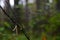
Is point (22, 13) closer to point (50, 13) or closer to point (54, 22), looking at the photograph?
point (50, 13)

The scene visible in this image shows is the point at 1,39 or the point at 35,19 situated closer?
the point at 1,39

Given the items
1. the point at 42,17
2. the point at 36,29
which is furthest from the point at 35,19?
the point at 36,29

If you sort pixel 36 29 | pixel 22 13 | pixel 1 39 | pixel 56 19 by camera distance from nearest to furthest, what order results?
pixel 1 39 → pixel 56 19 → pixel 36 29 → pixel 22 13

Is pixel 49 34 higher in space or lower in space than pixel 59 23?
lower

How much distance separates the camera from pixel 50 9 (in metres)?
4.01

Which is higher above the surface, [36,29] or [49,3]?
[49,3]

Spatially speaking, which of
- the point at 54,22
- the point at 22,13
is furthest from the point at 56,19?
the point at 22,13

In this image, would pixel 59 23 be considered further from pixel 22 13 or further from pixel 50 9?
pixel 22 13

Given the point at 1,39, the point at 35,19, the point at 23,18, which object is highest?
the point at 1,39

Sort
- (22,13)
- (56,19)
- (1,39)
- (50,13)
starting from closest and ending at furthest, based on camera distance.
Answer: (1,39), (56,19), (50,13), (22,13)

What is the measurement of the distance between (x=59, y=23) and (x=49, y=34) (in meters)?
0.60

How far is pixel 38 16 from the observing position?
12.6 feet

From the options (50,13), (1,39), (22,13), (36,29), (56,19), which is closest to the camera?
(1,39)

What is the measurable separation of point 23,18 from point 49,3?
9.73 ft
